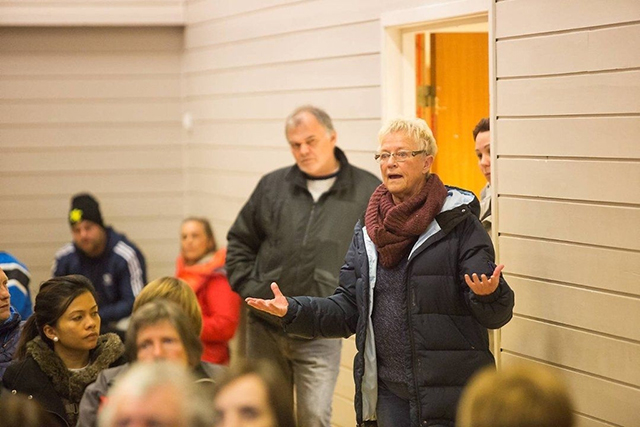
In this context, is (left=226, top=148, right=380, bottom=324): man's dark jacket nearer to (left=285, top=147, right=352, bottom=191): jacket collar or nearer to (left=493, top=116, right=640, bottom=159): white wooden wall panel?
(left=285, top=147, right=352, bottom=191): jacket collar

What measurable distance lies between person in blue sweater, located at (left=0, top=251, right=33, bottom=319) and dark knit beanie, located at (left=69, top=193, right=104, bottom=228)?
1.23 metres

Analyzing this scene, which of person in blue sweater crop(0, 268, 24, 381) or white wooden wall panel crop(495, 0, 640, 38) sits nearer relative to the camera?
white wooden wall panel crop(495, 0, 640, 38)

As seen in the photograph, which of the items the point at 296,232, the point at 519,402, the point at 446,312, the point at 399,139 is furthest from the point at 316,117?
the point at 519,402

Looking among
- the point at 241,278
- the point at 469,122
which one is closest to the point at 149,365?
the point at 241,278

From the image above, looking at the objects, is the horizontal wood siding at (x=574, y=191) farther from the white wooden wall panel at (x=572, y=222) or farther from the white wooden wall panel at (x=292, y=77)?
the white wooden wall panel at (x=292, y=77)

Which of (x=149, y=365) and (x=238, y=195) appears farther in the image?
(x=238, y=195)

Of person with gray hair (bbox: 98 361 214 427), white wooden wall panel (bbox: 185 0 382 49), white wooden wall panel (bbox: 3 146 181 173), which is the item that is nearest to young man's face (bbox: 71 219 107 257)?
white wooden wall panel (bbox: 3 146 181 173)

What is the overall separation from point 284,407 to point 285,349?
7.76 feet

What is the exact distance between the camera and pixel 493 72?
159 inches

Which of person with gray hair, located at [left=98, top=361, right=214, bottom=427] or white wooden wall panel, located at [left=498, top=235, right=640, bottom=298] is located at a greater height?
white wooden wall panel, located at [left=498, top=235, right=640, bottom=298]

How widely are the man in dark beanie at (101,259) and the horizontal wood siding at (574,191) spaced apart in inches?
117

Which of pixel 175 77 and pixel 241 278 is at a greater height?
pixel 175 77

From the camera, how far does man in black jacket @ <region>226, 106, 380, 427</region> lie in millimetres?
→ 4547

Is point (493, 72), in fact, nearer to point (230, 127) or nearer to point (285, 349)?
point (285, 349)
